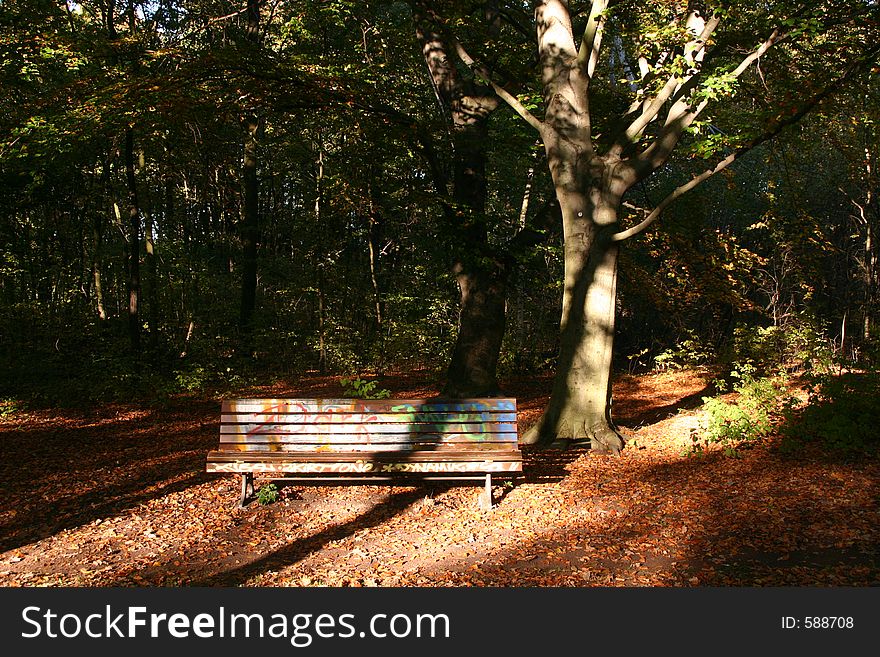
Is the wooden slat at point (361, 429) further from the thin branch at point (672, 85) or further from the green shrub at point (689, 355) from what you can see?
the green shrub at point (689, 355)

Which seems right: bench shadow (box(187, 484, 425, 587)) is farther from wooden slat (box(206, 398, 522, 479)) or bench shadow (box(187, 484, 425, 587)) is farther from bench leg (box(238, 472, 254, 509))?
bench leg (box(238, 472, 254, 509))

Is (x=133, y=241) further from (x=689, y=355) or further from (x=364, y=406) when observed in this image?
(x=689, y=355)

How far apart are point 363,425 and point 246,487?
1274 mm

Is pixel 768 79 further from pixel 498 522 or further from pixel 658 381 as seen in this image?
pixel 498 522

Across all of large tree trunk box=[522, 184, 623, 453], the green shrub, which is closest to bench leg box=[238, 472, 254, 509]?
large tree trunk box=[522, 184, 623, 453]

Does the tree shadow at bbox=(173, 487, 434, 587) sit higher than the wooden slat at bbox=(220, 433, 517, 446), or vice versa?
the wooden slat at bbox=(220, 433, 517, 446)

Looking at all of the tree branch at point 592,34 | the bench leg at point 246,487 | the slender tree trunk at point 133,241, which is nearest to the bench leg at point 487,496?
the bench leg at point 246,487

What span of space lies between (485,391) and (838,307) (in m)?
14.7

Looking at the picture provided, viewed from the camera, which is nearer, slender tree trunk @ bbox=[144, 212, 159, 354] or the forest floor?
the forest floor

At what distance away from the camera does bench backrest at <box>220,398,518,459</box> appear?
6047 millimetres

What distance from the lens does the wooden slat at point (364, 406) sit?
19.9 feet

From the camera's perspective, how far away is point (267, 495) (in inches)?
245

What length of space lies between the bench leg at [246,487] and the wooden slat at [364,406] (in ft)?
2.08

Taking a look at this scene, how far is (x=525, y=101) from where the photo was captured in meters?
8.87
